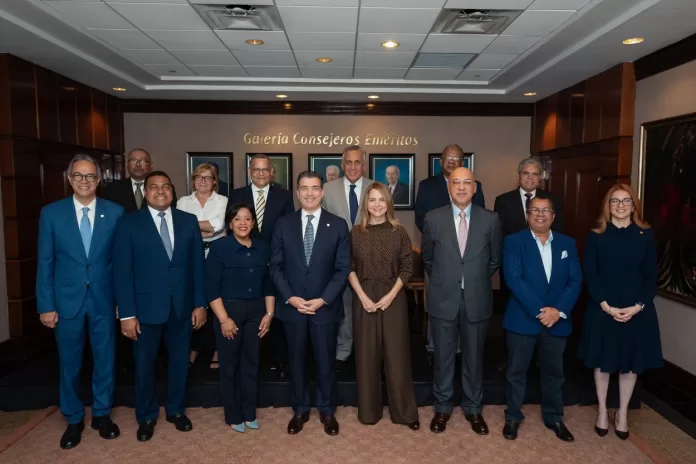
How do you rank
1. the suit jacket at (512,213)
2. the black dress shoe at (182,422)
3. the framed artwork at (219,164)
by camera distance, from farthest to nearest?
1. the framed artwork at (219,164)
2. the suit jacket at (512,213)
3. the black dress shoe at (182,422)

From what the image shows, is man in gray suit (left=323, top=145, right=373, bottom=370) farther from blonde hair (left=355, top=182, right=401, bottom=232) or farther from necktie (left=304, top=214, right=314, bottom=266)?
necktie (left=304, top=214, right=314, bottom=266)

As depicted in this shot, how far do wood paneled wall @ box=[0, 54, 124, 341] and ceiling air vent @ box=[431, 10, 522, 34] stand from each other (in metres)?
3.87

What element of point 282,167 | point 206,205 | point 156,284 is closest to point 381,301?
point 156,284

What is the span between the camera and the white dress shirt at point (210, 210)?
13.0ft

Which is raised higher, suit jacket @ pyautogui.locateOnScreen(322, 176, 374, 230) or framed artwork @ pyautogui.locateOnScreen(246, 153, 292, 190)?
framed artwork @ pyautogui.locateOnScreen(246, 153, 292, 190)

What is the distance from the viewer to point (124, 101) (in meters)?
6.93

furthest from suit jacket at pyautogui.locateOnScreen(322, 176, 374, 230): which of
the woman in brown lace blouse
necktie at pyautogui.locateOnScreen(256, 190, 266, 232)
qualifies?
the woman in brown lace blouse

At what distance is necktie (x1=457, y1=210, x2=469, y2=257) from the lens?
3.28 meters

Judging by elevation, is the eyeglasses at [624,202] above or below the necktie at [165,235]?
above

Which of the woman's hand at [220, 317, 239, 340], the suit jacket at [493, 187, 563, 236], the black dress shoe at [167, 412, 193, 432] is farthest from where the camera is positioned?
the suit jacket at [493, 187, 563, 236]

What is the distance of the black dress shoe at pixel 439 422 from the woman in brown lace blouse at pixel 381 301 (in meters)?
0.11

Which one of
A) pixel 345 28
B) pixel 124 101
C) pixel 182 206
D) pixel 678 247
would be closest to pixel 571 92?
pixel 678 247

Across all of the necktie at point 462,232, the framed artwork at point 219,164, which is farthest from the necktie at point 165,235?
the framed artwork at point 219,164

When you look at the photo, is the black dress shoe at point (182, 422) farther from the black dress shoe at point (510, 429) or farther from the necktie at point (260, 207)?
the black dress shoe at point (510, 429)
